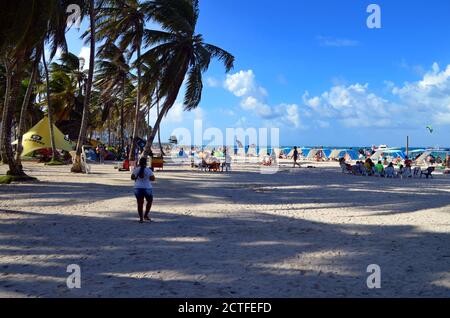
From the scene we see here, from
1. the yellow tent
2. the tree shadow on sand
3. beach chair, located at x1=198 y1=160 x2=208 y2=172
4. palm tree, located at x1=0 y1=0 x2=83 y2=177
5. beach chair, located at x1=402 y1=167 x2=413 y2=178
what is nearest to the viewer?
the tree shadow on sand

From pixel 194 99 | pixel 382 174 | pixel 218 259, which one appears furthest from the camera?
pixel 382 174

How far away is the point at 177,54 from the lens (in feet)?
64.0

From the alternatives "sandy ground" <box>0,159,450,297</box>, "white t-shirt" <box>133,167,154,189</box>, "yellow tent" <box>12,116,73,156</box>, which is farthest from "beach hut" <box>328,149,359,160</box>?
"white t-shirt" <box>133,167,154,189</box>

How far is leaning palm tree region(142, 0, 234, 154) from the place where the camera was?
18984 mm

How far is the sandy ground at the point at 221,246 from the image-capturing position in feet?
15.0

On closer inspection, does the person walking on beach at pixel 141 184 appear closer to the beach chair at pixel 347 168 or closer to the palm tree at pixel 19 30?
the palm tree at pixel 19 30

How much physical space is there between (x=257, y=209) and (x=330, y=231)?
2830 mm

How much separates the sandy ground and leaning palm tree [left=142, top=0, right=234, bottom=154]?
351 inches

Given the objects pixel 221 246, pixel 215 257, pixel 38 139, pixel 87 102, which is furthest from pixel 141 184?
pixel 38 139

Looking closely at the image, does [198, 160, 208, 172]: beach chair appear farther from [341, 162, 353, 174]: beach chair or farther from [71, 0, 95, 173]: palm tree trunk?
[341, 162, 353, 174]: beach chair

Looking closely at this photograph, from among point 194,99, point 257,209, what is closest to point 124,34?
point 194,99

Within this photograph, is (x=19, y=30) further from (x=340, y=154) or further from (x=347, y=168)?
(x=340, y=154)

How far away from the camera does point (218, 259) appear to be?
5680 millimetres
